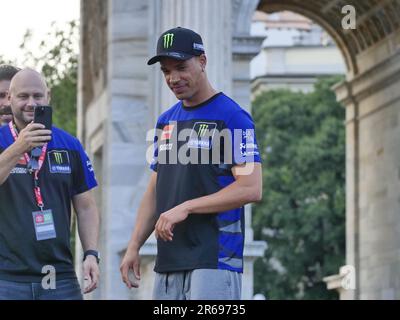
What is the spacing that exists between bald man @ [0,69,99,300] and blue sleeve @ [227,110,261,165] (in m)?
1.04

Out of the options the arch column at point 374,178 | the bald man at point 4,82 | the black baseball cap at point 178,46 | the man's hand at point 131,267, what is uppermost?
the arch column at point 374,178

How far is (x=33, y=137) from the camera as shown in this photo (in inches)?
396

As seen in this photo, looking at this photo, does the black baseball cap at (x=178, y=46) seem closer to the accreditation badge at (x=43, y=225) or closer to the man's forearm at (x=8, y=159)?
the man's forearm at (x=8, y=159)

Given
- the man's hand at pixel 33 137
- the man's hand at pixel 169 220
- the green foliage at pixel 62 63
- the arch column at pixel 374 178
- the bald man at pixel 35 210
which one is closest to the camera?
the man's hand at pixel 169 220

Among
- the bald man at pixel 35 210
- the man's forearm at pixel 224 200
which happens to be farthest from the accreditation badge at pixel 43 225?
the man's forearm at pixel 224 200

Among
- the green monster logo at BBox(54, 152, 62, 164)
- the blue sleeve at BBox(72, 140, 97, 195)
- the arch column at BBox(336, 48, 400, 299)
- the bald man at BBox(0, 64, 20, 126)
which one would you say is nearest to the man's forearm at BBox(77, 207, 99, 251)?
the blue sleeve at BBox(72, 140, 97, 195)

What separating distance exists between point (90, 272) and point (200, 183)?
102 centimetres

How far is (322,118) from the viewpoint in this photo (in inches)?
2564

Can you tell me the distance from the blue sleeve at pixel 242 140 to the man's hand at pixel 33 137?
102 centimetres

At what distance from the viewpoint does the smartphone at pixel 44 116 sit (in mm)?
10148

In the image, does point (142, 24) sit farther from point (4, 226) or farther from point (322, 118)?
point (322, 118)

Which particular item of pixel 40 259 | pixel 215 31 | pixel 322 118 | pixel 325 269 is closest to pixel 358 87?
pixel 215 31
